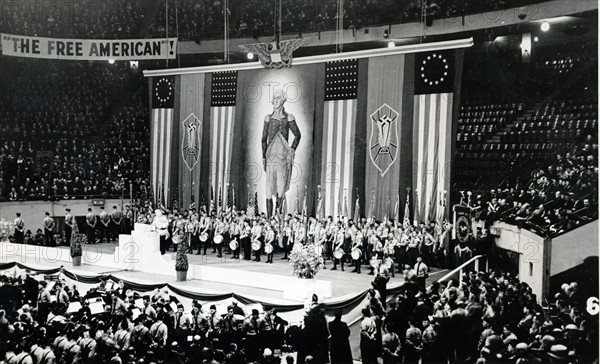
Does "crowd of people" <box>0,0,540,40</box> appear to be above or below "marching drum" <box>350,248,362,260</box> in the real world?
above

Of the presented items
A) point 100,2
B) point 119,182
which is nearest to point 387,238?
point 119,182

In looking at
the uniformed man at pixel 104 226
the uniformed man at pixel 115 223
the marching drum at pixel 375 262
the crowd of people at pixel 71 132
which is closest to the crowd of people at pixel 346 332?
the marching drum at pixel 375 262

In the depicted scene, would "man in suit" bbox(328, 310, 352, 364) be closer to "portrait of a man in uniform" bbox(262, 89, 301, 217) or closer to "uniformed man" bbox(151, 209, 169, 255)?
"uniformed man" bbox(151, 209, 169, 255)

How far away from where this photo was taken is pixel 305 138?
52.4ft

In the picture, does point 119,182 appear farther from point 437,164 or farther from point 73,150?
point 437,164

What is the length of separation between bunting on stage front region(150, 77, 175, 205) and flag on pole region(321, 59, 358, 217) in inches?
204

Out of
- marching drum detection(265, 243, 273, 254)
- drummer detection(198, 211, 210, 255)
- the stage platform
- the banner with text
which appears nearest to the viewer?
the stage platform

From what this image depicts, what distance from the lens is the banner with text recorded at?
14719mm

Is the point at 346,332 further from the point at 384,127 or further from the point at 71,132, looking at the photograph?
the point at 71,132

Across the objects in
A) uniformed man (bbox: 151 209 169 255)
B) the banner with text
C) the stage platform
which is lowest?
the stage platform

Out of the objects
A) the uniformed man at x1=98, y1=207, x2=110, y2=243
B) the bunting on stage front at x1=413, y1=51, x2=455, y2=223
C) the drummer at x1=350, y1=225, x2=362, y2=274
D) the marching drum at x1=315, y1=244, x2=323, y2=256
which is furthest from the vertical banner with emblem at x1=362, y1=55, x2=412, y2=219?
the uniformed man at x1=98, y1=207, x2=110, y2=243

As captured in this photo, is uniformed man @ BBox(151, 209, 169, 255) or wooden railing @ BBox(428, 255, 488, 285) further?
uniformed man @ BBox(151, 209, 169, 255)

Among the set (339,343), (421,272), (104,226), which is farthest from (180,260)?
(104,226)

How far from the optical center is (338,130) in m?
15.3
